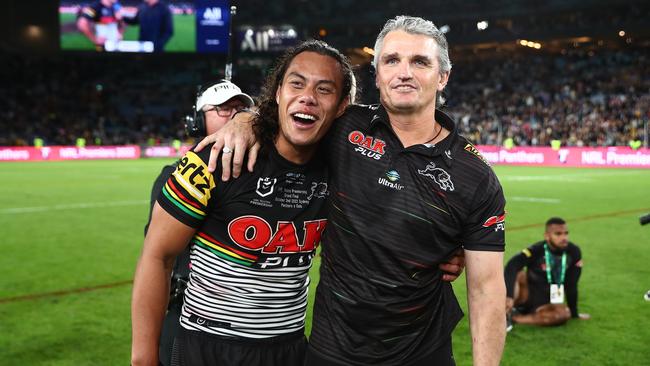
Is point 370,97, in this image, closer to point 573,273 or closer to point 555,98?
point 555,98

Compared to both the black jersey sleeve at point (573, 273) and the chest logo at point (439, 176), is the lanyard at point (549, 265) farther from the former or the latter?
the chest logo at point (439, 176)

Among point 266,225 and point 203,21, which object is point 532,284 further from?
point 203,21

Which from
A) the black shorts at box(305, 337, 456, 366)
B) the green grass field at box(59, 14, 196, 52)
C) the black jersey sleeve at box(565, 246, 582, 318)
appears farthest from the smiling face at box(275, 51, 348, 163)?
the green grass field at box(59, 14, 196, 52)

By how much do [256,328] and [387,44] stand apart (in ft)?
4.14

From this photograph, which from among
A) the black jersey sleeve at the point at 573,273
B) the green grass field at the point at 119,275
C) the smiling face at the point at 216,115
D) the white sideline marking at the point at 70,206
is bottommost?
the green grass field at the point at 119,275

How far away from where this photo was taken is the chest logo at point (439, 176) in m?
2.54

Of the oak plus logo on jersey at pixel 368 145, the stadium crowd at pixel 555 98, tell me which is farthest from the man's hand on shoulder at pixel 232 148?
the stadium crowd at pixel 555 98

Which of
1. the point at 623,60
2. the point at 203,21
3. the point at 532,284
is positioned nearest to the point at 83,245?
the point at 532,284

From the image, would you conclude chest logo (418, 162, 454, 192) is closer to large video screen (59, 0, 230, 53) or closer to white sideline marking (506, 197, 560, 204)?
white sideline marking (506, 197, 560, 204)

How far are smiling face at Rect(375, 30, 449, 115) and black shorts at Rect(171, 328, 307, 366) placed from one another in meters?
1.09

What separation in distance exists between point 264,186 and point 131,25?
1782 inches

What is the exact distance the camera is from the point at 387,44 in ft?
8.74

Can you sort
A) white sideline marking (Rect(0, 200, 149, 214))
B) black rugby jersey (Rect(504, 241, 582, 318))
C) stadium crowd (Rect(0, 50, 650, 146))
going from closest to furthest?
black rugby jersey (Rect(504, 241, 582, 318)) → white sideline marking (Rect(0, 200, 149, 214)) → stadium crowd (Rect(0, 50, 650, 146))

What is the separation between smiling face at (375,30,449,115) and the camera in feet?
8.59
